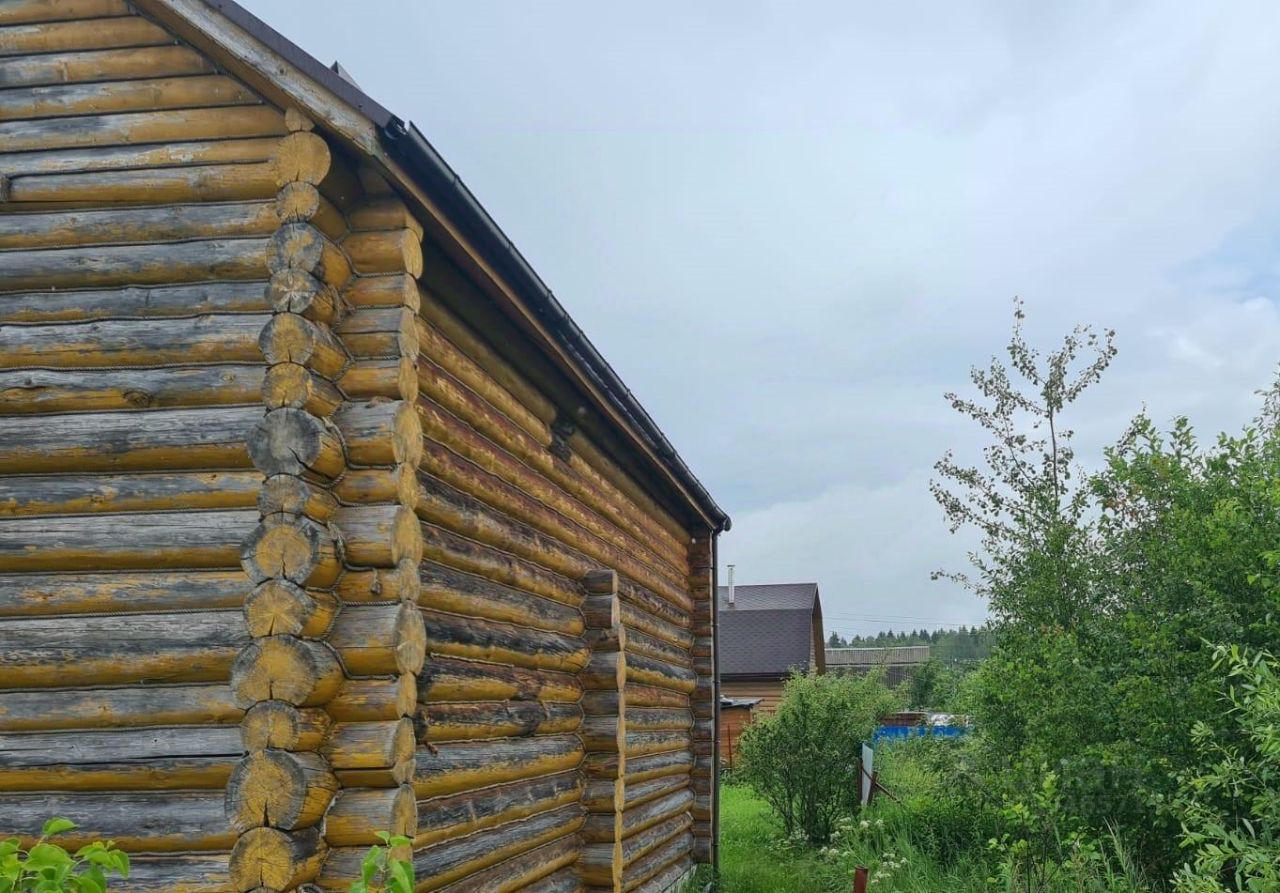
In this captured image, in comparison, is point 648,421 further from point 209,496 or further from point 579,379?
point 209,496

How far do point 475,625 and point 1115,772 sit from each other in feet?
17.5

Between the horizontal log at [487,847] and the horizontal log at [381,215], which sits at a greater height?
the horizontal log at [381,215]

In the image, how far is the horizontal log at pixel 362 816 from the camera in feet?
12.9

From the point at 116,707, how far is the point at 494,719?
1.99 m

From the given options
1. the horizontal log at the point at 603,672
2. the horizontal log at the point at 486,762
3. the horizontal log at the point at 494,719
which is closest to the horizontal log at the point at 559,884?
the horizontal log at the point at 486,762

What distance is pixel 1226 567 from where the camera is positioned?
7.37 meters

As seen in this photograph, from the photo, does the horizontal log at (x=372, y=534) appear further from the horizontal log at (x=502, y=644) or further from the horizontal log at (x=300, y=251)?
the horizontal log at (x=300, y=251)

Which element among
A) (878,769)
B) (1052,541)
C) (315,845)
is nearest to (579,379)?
(315,845)

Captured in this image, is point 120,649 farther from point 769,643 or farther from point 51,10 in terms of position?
point 769,643

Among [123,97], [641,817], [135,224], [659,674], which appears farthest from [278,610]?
[659,674]

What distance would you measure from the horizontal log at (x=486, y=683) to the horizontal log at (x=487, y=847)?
70 cm

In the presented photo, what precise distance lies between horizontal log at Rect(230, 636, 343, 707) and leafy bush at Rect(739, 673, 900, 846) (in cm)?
1304

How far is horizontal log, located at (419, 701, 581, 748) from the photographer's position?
15.8ft

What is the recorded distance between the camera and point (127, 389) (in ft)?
14.2
